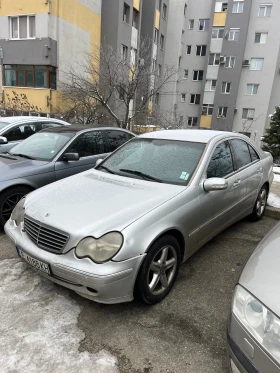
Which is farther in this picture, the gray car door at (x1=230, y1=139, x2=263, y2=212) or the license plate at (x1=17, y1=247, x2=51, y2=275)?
the gray car door at (x1=230, y1=139, x2=263, y2=212)

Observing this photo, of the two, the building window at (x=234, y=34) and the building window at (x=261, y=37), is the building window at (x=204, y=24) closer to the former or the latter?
the building window at (x=234, y=34)

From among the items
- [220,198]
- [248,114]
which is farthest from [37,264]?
[248,114]

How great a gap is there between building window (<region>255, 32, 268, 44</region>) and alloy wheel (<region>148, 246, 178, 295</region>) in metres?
32.8

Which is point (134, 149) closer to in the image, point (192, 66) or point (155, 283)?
point (155, 283)

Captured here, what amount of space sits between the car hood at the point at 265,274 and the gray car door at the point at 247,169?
6.11 feet

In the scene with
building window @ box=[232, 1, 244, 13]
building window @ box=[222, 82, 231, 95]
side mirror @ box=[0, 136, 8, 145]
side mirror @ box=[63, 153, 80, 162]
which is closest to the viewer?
side mirror @ box=[63, 153, 80, 162]

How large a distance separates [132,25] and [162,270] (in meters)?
23.8

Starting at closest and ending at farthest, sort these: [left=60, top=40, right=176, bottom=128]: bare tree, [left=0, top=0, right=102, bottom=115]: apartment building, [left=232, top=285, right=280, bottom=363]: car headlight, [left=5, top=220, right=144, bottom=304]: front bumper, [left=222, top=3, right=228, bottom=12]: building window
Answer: [left=232, top=285, right=280, bottom=363]: car headlight
[left=5, top=220, right=144, bottom=304]: front bumper
[left=60, top=40, right=176, bottom=128]: bare tree
[left=0, top=0, right=102, bottom=115]: apartment building
[left=222, top=3, right=228, bottom=12]: building window

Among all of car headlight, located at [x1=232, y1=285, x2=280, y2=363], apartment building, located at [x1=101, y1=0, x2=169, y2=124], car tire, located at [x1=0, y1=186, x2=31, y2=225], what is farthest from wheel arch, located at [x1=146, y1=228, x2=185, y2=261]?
apartment building, located at [x1=101, y1=0, x2=169, y2=124]

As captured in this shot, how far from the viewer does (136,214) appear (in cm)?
242

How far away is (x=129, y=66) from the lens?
1252 centimetres

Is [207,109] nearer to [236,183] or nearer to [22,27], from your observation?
[22,27]

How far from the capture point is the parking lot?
1.98 meters

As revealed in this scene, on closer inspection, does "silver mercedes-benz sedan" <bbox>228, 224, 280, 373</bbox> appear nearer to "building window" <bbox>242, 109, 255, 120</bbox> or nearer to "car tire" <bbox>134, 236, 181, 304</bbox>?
"car tire" <bbox>134, 236, 181, 304</bbox>
